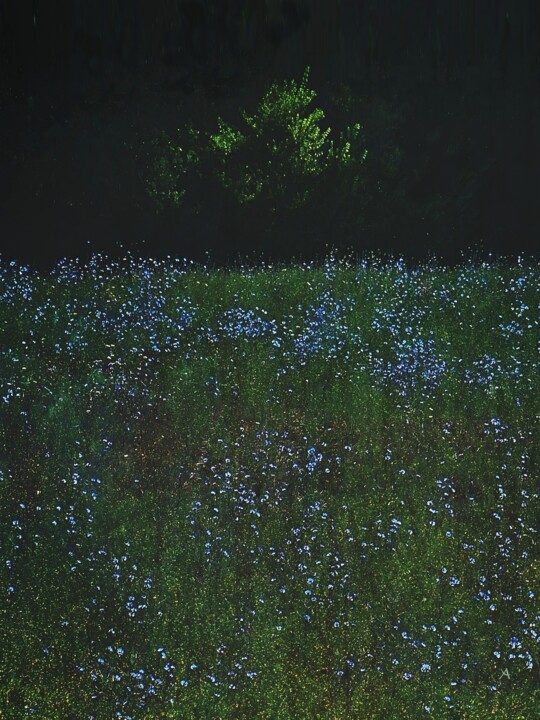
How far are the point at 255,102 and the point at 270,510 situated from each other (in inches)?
300

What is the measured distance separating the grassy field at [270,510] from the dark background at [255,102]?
11.3 feet

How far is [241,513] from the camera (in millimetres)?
5121

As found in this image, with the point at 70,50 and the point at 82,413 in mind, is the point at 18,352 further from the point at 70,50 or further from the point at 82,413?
the point at 70,50

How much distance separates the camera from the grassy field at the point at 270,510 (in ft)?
12.8

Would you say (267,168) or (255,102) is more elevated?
(255,102)

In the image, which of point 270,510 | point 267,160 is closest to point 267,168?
point 267,160

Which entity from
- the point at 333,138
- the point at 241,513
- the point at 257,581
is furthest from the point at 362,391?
the point at 333,138

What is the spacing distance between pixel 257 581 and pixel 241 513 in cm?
64

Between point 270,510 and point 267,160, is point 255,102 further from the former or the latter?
point 270,510

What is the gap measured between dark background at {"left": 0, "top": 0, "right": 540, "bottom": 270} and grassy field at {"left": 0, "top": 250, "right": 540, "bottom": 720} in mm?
3453

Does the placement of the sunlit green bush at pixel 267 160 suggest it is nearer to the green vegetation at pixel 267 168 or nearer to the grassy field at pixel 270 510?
the green vegetation at pixel 267 168

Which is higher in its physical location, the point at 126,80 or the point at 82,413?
the point at 126,80

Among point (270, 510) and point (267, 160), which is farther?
point (267, 160)

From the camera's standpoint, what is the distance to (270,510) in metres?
5.14
